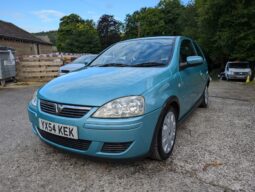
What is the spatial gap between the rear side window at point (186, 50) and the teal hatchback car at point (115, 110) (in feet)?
1.16

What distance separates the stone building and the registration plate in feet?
76.5

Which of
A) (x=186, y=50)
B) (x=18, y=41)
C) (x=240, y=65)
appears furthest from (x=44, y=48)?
(x=186, y=50)

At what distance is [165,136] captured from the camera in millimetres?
2773

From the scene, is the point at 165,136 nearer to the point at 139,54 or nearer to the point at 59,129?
the point at 59,129

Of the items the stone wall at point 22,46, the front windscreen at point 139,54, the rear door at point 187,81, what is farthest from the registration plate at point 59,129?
the stone wall at point 22,46

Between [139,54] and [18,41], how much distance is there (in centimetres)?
2742

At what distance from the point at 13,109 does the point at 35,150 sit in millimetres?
2904

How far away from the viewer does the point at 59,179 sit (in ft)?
8.00

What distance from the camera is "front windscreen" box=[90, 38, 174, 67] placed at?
328 cm

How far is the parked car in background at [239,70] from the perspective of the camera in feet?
53.4

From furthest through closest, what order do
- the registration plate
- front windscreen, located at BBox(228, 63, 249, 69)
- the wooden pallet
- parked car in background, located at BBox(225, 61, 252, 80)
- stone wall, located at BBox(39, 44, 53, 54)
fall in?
stone wall, located at BBox(39, 44, 53, 54)
front windscreen, located at BBox(228, 63, 249, 69)
parked car in background, located at BBox(225, 61, 252, 80)
the wooden pallet
the registration plate

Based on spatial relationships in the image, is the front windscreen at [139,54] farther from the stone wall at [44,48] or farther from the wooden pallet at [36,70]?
the stone wall at [44,48]

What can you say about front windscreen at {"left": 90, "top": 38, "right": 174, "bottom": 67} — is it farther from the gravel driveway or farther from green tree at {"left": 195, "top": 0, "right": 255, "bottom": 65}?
green tree at {"left": 195, "top": 0, "right": 255, "bottom": 65}

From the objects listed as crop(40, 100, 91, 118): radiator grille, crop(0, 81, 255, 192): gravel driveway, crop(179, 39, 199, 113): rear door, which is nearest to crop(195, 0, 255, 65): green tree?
crop(179, 39, 199, 113): rear door
